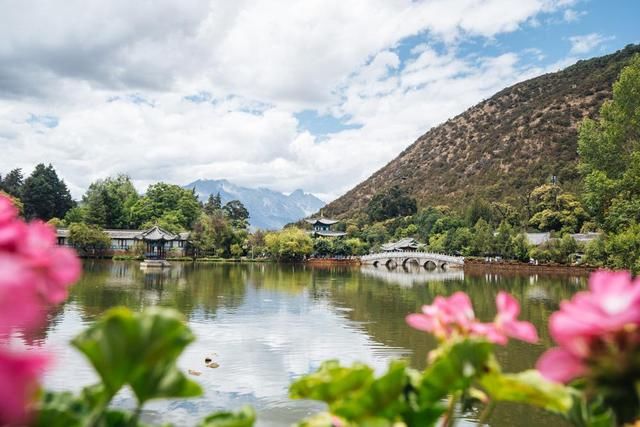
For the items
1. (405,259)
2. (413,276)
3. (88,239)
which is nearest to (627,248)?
(413,276)

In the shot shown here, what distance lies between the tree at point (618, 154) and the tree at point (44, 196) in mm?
50626

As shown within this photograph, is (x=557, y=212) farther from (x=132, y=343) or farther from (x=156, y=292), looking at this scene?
(x=132, y=343)

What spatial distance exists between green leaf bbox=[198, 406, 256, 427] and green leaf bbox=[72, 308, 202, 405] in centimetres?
13

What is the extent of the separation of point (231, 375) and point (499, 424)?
527cm

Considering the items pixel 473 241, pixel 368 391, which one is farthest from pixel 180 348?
pixel 473 241

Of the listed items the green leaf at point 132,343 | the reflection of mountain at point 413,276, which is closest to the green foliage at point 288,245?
the reflection of mountain at point 413,276

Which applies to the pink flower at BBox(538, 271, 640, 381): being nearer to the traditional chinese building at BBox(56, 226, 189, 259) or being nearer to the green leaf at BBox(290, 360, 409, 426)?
the green leaf at BBox(290, 360, 409, 426)

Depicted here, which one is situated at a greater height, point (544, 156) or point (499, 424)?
point (544, 156)

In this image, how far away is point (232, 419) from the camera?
1127 mm

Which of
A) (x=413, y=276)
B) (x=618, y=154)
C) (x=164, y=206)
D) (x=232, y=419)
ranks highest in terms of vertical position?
(x=164, y=206)

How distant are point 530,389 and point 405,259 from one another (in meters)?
54.9

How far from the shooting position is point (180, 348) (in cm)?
105

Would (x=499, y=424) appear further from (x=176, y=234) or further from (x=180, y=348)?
(x=176, y=234)

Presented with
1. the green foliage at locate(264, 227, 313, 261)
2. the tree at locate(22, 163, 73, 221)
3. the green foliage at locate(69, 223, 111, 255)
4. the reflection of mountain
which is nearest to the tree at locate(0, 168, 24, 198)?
the tree at locate(22, 163, 73, 221)
